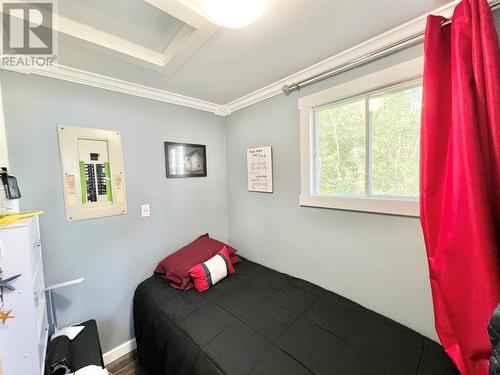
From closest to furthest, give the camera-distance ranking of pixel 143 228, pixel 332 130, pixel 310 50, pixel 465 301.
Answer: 1. pixel 465 301
2. pixel 310 50
3. pixel 332 130
4. pixel 143 228

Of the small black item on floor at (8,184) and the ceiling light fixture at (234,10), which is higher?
the ceiling light fixture at (234,10)

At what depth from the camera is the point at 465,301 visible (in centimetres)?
89

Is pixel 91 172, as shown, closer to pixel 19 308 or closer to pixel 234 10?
pixel 19 308

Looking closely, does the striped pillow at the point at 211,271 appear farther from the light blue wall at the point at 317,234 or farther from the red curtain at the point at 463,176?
the red curtain at the point at 463,176

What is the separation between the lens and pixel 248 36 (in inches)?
47.6

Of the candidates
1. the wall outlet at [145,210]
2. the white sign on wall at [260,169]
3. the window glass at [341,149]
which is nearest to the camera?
the window glass at [341,149]

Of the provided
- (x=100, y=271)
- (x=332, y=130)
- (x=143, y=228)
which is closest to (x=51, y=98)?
(x=143, y=228)

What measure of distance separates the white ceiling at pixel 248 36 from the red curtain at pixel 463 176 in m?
0.31

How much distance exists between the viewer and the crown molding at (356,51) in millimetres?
1107

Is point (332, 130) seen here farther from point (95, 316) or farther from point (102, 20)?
point (95, 316)

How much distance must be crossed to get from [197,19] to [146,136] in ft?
3.88

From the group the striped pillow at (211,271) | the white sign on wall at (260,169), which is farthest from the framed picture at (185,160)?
the striped pillow at (211,271)

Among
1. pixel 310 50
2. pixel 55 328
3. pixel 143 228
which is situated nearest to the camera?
pixel 310 50

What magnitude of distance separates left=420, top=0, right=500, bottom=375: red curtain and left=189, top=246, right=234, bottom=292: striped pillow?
1.45 m
